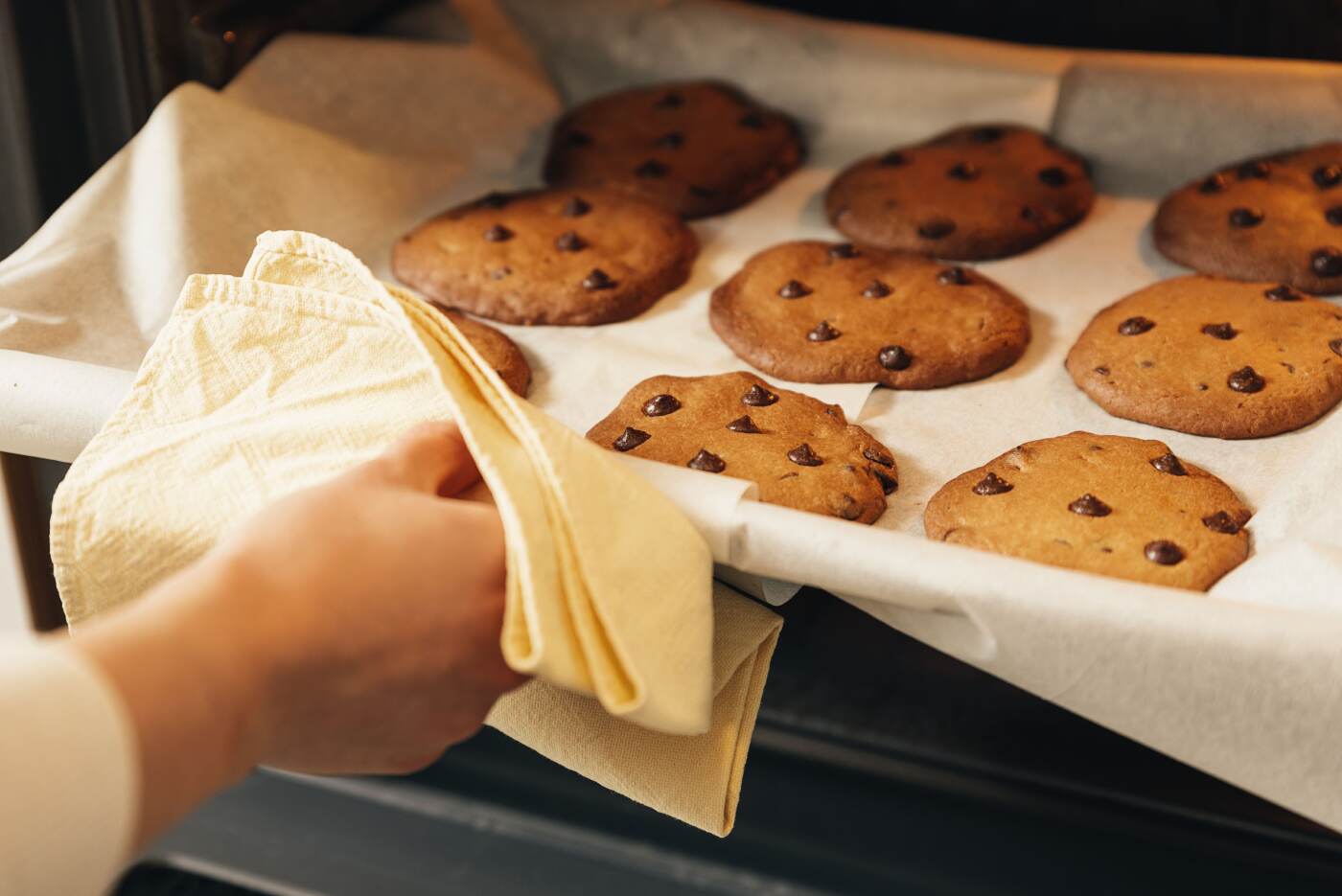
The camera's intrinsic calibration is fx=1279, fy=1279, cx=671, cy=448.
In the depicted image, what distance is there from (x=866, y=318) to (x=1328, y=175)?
0.62 metres

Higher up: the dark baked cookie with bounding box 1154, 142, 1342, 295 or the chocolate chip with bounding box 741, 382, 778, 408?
the dark baked cookie with bounding box 1154, 142, 1342, 295

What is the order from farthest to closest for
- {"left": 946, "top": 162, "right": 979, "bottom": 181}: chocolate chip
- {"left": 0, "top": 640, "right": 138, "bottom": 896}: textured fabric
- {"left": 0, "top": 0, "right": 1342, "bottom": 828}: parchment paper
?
{"left": 946, "top": 162, "right": 979, "bottom": 181}: chocolate chip
{"left": 0, "top": 0, "right": 1342, "bottom": 828}: parchment paper
{"left": 0, "top": 640, "right": 138, "bottom": 896}: textured fabric

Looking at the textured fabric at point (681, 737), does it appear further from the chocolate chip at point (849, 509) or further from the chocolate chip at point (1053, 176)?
the chocolate chip at point (1053, 176)

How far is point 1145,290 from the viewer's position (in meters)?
1.40

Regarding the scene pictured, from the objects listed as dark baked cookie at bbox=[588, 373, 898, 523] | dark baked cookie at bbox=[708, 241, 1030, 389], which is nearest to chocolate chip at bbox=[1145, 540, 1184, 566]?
dark baked cookie at bbox=[588, 373, 898, 523]

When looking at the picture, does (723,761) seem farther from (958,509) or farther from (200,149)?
(200,149)

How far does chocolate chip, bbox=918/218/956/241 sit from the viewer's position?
1.52 meters

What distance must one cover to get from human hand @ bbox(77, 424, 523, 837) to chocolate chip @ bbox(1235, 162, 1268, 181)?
1165 mm

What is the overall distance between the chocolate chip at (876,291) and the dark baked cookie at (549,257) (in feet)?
0.73

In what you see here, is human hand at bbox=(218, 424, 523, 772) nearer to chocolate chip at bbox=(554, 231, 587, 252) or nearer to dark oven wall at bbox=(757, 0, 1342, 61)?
chocolate chip at bbox=(554, 231, 587, 252)

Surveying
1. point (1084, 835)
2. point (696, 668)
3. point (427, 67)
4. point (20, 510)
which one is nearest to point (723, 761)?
point (696, 668)

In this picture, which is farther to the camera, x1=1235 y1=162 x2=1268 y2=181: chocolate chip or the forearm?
x1=1235 y1=162 x2=1268 y2=181: chocolate chip

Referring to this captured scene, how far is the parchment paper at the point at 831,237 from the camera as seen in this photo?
2.68 ft

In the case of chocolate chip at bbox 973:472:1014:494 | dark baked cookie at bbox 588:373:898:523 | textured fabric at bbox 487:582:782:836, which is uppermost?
chocolate chip at bbox 973:472:1014:494
